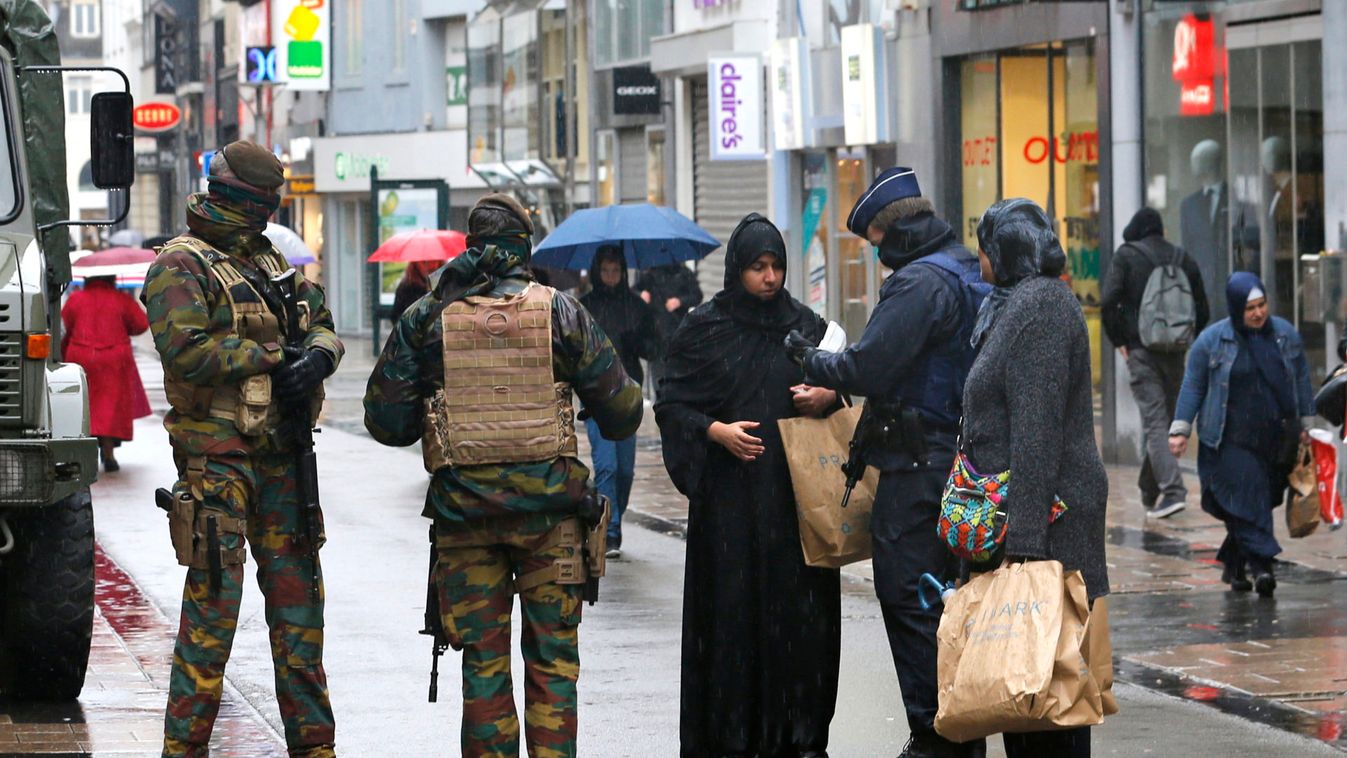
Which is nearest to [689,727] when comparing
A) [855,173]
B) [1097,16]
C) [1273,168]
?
[1273,168]

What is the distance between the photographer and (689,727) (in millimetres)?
7309

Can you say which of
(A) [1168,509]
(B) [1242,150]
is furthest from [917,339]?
(B) [1242,150]

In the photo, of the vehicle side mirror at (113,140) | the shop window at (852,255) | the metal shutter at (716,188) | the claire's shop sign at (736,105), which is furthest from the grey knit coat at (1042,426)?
the metal shutter at (716,188)

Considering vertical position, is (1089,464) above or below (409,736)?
above

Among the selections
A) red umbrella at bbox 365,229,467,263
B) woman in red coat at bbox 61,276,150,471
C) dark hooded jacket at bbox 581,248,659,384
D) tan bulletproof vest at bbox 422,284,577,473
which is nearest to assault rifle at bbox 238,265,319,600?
tan bulletproof vest at bbox 422,284,577,473

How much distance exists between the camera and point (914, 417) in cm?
690

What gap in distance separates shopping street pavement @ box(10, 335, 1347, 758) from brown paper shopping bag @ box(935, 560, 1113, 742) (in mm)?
1816

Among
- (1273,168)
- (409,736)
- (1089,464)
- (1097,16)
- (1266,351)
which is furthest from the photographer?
(1097,16)

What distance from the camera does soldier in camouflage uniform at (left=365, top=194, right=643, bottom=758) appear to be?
637cm

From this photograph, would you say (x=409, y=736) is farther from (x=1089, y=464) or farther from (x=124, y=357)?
(x=124, y=357)

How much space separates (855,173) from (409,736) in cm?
1668

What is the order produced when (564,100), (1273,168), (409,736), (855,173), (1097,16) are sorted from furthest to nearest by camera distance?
(564,100) → (855,173) → (1097,16) → (1273,168) → (409,736)

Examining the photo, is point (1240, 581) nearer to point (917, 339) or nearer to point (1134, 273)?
point (1134, 273)

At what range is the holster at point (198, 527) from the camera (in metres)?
6.72
